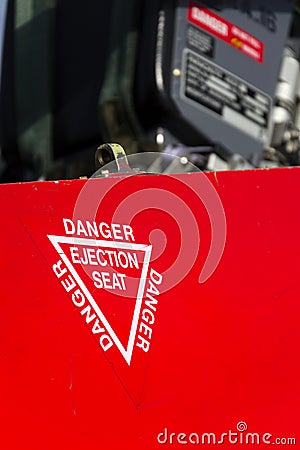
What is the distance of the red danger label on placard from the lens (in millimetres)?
2561

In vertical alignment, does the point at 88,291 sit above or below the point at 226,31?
above

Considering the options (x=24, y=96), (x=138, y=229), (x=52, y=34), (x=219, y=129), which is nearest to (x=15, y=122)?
(x=24, y=96)

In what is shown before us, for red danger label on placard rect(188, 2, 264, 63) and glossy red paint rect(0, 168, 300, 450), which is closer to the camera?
glossy red paint rect(0, 168, 300, 450)

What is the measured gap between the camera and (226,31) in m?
2.64

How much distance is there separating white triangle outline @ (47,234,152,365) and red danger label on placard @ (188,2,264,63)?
1.76m

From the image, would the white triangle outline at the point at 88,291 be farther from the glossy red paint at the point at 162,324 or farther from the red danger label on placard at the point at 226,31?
the red danger label on placard at the point at 226,31

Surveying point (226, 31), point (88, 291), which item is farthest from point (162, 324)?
point (226, 31)

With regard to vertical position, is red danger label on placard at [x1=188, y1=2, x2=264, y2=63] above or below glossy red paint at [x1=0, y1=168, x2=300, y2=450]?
below

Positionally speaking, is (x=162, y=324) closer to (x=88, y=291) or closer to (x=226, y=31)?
(x=88, y=291)

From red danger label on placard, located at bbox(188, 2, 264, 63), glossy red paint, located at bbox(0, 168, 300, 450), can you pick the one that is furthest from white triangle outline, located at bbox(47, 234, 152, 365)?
red danger label on placard, located at bbox(188, 2, 264, 63)

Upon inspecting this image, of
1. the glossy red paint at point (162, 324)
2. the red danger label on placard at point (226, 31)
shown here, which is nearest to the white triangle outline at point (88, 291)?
the glossy red paint at point (162, 324)

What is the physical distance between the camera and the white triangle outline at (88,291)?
87 centimetres

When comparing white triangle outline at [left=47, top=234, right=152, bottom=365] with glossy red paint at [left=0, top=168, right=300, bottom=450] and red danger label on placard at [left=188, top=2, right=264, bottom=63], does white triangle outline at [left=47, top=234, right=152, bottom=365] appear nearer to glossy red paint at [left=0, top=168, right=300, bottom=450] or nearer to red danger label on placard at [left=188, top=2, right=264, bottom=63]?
glossy red paint at [left=0, top=168, right=300, bottom=450]

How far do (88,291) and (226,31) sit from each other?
1892mm
